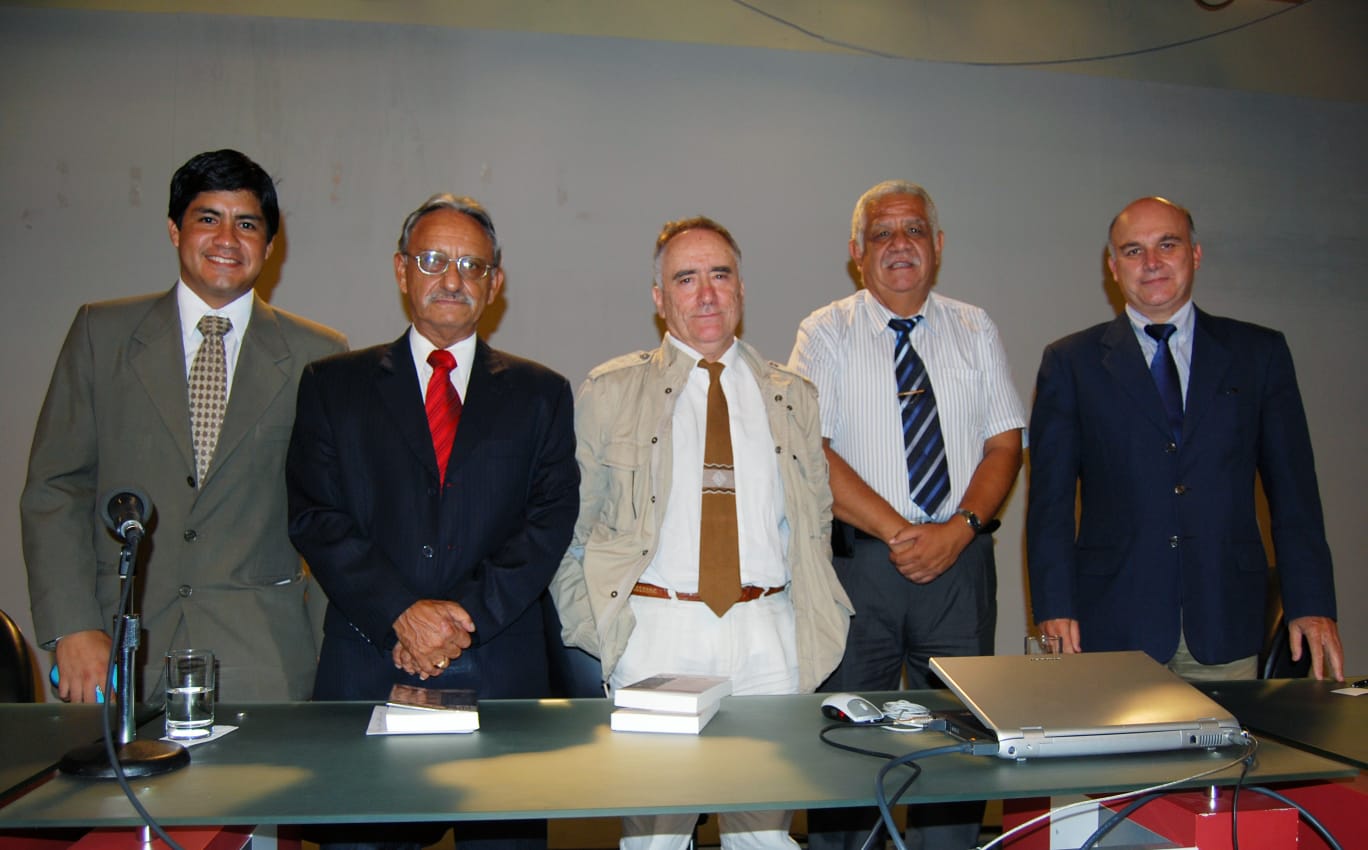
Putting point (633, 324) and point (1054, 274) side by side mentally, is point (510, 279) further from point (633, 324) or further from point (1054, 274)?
point (1054, 274)

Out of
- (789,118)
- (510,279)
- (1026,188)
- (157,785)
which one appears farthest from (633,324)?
(157,785)

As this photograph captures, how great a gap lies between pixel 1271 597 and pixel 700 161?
271cm

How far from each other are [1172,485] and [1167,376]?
31 cm

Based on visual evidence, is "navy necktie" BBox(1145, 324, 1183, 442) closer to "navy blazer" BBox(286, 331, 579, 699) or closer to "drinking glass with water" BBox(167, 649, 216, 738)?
"navy blazer" BBox(286, 331, 579, 699)

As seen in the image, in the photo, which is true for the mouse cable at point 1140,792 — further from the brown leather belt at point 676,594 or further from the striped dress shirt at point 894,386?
the striped dress shirt at point 894,386

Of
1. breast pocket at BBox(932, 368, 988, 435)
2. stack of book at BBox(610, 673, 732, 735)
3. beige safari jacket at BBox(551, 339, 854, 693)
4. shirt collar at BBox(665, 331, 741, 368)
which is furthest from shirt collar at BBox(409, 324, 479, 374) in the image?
breast pocket at BBox(932, 368, 988, 435)

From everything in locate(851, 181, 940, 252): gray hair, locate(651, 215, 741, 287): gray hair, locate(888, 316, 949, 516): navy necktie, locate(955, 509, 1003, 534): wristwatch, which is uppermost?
locate(851, 181, 940, 252): gray hair

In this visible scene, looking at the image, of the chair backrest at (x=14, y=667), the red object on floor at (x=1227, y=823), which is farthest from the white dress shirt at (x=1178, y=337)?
the chair backrest at (x=14, y=667)

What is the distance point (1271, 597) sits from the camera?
3.10 m

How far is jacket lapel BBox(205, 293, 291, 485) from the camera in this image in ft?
8.31

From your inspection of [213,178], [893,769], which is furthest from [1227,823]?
[213,178]

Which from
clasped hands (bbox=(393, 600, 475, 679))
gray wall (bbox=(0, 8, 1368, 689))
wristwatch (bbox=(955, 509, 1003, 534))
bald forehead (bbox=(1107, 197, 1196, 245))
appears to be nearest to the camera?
clasped hands (bbox=(393, 600, 475, 679))

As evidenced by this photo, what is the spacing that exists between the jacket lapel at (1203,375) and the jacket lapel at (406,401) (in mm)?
1920

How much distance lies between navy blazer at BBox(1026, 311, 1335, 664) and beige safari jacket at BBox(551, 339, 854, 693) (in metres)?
0.60
